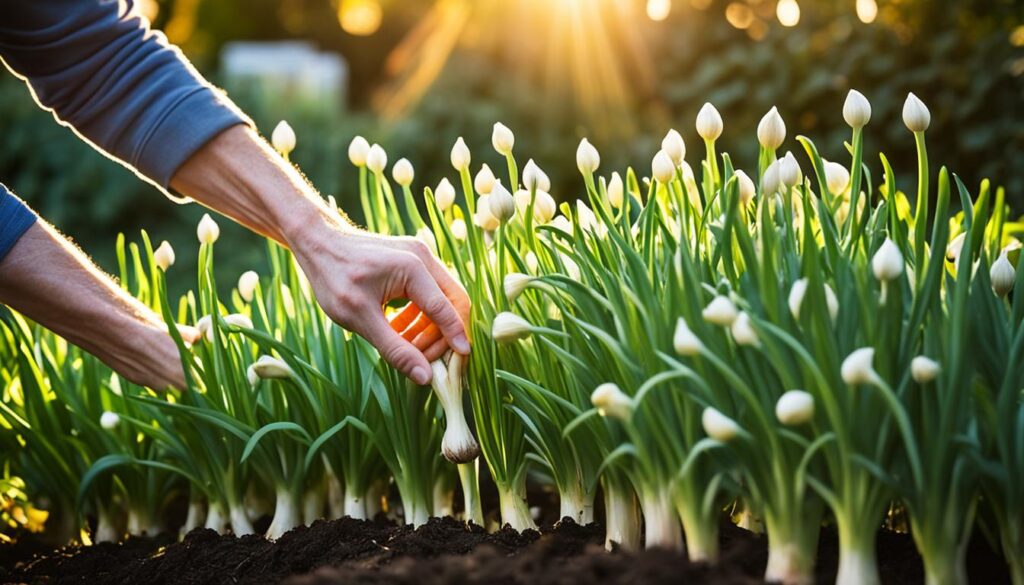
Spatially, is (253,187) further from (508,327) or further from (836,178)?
(836,178)

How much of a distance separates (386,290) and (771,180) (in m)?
0.74

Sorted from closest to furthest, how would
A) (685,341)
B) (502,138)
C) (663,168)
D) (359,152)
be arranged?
(685,341) < (663,168) < (502,138) < (359,152)

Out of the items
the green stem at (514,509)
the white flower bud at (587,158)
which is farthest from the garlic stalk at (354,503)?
the white flower bud at (587,158)

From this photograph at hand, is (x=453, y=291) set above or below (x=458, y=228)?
below

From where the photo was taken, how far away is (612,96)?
657cm

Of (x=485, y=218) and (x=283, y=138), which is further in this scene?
(x=283, y=138)

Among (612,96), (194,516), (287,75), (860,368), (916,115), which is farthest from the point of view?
(287,75)

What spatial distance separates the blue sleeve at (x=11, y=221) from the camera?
2.08 meters

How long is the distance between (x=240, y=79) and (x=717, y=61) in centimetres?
381

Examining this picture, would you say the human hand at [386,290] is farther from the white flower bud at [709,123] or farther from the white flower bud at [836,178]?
the white flower bud at [836,178]

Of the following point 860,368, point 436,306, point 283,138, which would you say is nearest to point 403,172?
point 283,138

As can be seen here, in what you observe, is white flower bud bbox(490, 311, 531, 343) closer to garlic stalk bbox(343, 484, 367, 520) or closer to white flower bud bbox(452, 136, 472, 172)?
white flower bud bbox(452, 136, 472, 172)

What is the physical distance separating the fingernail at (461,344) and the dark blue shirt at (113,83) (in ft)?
2.21

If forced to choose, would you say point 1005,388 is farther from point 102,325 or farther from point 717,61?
point 717,61
